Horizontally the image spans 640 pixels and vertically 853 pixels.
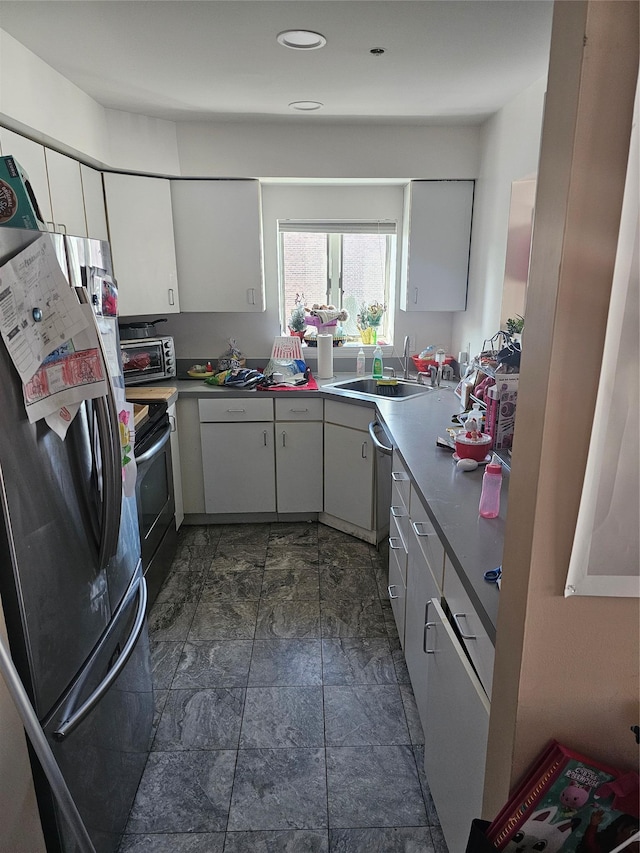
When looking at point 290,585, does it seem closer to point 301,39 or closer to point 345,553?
point 345,553

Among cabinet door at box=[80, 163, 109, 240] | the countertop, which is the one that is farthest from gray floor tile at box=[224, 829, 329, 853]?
cabinet door at box=[80, 163, 109, 240]

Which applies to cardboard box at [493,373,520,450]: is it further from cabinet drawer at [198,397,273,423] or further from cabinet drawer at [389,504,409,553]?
cabinet drawer at [198,397,273,423]

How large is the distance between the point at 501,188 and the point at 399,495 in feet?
5.58

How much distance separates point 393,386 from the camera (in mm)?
3322

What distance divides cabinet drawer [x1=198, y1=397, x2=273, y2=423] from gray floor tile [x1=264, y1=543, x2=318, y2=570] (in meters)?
0.77

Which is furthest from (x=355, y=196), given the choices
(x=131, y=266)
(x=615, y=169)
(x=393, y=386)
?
(x=615, y=169)

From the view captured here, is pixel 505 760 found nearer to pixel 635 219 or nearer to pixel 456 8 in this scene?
pixel 635 219

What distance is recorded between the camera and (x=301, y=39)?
1856 millimetres

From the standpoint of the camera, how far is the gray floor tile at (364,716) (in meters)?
1.83

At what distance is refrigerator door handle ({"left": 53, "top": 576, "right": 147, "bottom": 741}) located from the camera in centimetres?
119

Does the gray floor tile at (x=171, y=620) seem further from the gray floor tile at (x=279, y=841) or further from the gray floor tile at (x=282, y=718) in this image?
the gray floor tile at (x=279, y=841)

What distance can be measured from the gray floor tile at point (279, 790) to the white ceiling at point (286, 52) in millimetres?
2358

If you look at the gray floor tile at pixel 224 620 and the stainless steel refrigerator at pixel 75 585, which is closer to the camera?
the stainless steel refrigerator at pixel 75 585

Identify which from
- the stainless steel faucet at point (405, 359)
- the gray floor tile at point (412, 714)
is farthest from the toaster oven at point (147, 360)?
the gray floor tile at point (412, 714)
